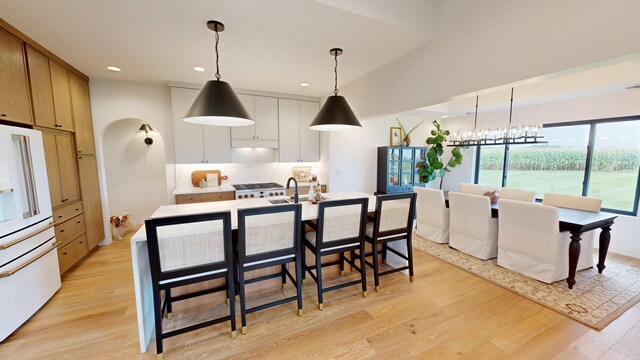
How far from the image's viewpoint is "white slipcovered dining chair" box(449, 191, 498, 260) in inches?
126

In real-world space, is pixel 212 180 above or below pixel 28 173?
below

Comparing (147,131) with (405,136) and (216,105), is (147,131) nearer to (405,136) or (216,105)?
(216,105)

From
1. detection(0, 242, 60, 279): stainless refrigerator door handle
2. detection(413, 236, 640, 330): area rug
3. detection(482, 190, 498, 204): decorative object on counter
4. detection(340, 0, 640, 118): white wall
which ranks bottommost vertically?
detection(413, 236, 640, 330): area rug

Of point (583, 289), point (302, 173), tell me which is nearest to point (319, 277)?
point (583, 289)

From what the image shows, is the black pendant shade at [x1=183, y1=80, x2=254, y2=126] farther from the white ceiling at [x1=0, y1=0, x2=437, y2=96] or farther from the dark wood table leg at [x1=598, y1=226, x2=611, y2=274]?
the dark wood table leg at [x1=598, y1=226, x2=611, y2=274]

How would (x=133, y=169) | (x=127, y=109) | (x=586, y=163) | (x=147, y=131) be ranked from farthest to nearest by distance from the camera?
(x=133, y=169) < (x=147, y=131) < (x=586, y=163) < (x=127, y=109)

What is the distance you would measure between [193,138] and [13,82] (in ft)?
6.53

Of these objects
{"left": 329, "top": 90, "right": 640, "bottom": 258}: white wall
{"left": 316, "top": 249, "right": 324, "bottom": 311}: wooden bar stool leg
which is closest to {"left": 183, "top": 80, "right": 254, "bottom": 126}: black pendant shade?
{"left": 316, "top": 249, "right": 324, "bottom": 311}: wooden bar stool leg

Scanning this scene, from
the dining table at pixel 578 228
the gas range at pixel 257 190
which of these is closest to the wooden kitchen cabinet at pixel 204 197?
the gas range at pixel 257 190

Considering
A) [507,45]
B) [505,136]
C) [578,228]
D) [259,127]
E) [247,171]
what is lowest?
[578,228]

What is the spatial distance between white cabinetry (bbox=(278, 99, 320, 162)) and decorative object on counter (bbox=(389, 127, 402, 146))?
174 centimetres

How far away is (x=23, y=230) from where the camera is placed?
2059mm

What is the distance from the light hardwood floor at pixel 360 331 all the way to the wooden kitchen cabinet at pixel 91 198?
104 centimetres

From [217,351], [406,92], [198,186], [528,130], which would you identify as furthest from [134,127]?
[528,130]
